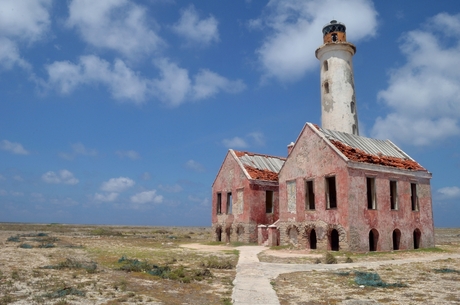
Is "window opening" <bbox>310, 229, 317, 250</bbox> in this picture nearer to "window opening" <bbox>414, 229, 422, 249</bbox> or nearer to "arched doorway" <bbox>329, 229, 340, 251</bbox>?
"arched doorway" <bbox>329, 229, 340, 251</bbox>

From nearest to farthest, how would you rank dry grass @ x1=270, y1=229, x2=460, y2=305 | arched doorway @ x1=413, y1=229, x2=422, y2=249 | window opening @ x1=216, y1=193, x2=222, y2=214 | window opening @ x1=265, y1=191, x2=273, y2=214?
dry grass @ x1=270, y1=229, x2=460, y2=305 → arched doorway @ x1=413, y1=229, x2=422, y2=249 → window opening @ x1=265, y1=191, x2=273, y2=214 → window opening @ x1=216, y1=193, x2=222, y2=214

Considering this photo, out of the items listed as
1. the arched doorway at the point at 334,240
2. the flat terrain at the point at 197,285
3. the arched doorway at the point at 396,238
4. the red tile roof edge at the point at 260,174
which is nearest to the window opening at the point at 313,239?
the arched doorway at the point at 334,240

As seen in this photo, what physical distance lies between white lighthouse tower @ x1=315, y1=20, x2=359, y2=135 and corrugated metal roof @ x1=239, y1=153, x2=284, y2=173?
17.6ft

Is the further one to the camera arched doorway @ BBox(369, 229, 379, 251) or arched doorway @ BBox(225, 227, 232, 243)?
arched doorway @ BBox(225, 227, 232, 243)

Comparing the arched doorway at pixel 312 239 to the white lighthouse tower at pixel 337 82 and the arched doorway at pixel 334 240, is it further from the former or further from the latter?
the white lighthouse tower at pixel 337 82

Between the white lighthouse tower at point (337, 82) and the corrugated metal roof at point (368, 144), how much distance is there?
475cm

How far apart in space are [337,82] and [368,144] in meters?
8.59

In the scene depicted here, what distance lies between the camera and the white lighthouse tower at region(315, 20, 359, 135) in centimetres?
3155

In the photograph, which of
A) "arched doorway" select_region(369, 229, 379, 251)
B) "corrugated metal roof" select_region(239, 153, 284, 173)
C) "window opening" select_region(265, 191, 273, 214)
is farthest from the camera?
"corrugated metal roof" select_region(239, 153, 284, 173)

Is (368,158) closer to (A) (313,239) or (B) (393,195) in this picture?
(B) (393,195)

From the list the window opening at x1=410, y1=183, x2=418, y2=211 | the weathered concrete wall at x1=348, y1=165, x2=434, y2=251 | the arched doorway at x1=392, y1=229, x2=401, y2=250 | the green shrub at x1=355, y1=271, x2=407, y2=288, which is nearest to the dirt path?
the green shrub at x1=355, y1=271, x2=407, y2=288

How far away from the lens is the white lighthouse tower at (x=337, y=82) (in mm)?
31547

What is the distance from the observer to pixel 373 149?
24.7 metres

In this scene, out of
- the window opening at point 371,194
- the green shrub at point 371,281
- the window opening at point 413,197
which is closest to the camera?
the green shrub at point 371,281
